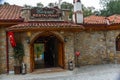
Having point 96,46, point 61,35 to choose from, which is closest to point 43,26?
point 61,35

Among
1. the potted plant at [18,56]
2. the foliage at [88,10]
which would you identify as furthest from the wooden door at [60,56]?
the foliage at [88,10]

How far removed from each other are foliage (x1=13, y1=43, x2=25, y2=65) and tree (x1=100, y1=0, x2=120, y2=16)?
85.2ft

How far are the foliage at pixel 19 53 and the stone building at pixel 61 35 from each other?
0.89 feet

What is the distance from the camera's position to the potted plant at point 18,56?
479 inches

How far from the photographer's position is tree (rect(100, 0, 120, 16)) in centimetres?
3506

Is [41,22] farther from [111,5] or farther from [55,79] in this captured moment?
[111,5]

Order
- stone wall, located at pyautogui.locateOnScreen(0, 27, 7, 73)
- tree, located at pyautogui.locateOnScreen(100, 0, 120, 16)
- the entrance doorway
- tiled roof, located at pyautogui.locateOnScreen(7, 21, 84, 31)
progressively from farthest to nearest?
tree, located at pyautogui.locateOnScreen(100, 0, 120, 16) → the entrance doorway → stone wall, located at pyautogui.locateOnScreen(0, 27, 7, 73) → tiled roof, located at pyautogui.locateOnScreen(7, 21, 84, 31)

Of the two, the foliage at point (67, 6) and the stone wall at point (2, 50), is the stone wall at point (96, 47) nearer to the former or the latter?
A: the stone wall at point (2, 50)

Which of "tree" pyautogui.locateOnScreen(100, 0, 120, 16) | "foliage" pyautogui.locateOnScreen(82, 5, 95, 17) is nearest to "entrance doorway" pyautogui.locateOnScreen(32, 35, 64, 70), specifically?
"tree" pyautogui.locateOnScreen(100, 0, 120, 16)

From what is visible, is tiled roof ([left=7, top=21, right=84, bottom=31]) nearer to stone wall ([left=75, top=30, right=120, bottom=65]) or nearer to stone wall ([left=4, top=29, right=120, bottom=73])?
stone wall ([left=4, top=29, right=120, bottom=73])

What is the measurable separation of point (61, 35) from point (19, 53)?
2.85 m

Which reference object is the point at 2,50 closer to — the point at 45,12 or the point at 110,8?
the point at 45,12

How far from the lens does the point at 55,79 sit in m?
10.3

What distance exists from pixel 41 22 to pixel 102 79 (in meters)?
5.19
